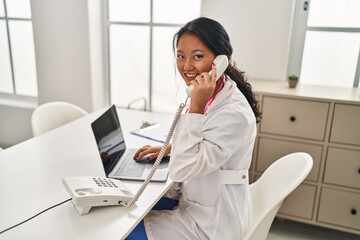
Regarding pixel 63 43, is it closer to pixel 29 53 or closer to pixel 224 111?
pixel 29 53

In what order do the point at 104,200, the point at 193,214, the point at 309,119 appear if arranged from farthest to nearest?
the point at 309,119, the point at 193,214, the point at 104,200

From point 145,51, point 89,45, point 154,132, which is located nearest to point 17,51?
point 89,45

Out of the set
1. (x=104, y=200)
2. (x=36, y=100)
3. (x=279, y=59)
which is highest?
(x=279, y=59)

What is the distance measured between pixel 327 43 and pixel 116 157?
189 centimetres

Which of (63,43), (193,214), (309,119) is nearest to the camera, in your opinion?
(193,214)

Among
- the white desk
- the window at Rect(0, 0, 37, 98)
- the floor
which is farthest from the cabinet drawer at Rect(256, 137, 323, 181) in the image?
the window at Rect(0, 0, 37, 98)

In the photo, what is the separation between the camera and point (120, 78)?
10.1 feet

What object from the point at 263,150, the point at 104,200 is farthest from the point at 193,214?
the point at 263,150

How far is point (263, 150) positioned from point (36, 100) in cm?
259

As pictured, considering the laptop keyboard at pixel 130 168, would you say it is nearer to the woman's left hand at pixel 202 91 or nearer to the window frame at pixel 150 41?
the woman's left hand at pixel 202 91

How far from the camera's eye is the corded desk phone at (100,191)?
111 cm

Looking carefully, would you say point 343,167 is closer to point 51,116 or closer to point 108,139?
→ point 108,139

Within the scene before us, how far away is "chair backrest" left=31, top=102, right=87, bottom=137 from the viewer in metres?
2.13

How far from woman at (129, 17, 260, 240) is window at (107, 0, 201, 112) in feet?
5.19
